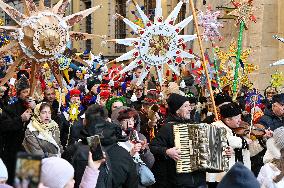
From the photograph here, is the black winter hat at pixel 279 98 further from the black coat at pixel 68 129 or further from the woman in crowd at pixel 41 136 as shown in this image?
the woman in crowd at pixel 41 136

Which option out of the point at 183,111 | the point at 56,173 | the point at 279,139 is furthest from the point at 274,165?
the point at 56,173

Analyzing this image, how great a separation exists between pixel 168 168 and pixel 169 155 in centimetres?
37

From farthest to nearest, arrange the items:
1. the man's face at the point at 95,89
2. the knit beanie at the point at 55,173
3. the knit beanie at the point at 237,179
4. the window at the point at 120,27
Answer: the window at the point at 120,27 → the man's face at the point at 95,89 → the knit beanie at the point at 55,173 → the knit beanie at the point at 237,179

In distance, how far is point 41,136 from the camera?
7.28 m

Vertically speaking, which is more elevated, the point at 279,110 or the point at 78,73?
the point at 78,73

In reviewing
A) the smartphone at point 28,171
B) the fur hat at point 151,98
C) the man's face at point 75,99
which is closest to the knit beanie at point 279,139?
the smartphone at point 28,171

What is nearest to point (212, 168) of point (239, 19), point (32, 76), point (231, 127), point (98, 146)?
point (231, 127)

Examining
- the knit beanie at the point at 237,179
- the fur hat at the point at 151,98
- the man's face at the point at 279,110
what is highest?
the knit beanie at the point at 237,179

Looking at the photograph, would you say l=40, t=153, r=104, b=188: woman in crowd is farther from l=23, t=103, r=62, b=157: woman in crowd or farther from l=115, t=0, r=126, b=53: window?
l=115, t=0, r=126, b=53: window

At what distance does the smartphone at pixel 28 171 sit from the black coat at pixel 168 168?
14.0 ft

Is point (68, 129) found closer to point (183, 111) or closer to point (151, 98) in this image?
point (151, 98)

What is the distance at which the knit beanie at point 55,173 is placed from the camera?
12.2 ft

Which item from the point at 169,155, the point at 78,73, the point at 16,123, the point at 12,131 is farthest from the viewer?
the point at 78,73

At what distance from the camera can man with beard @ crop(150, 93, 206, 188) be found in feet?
22.7
